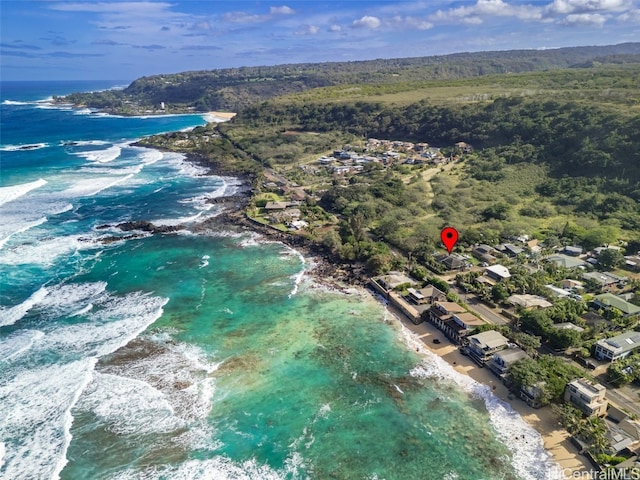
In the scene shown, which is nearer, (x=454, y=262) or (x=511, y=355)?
(x=511, y=355)

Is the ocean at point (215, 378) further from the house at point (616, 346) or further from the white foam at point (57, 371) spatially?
the house at point (616, 346)

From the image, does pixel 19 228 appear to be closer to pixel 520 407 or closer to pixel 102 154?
pixel 102 154

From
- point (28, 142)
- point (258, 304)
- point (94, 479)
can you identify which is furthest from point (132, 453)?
point (28, 142)

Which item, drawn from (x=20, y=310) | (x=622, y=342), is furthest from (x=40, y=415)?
(x=622, y=342)

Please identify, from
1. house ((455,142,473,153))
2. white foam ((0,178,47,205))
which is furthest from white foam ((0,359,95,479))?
house ((455,142,473,153))

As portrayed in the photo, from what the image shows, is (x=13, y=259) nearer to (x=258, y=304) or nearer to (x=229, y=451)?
(x=258, y=304)

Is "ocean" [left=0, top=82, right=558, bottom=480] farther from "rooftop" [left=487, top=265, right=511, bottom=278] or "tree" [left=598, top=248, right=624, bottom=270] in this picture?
"tree" [left=598, top=248, right=624, bottom=270]
